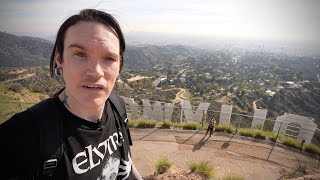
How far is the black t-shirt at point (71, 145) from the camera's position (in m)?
1.08

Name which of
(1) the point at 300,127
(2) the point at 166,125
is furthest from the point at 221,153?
(1) the point at 300,127

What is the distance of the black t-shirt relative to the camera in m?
1.08

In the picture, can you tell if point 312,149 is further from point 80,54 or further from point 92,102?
point 80,54

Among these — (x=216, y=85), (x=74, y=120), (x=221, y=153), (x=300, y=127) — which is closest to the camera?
(x=74, y=120)

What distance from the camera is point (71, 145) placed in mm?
1292

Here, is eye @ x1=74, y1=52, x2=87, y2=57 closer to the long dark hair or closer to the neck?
the long dark hair

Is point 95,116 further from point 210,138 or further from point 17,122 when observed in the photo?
point 210,138

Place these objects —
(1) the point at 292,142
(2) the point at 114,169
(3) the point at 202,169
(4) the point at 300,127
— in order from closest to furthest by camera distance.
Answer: (2) the point at 114,169
(3) the point at 202,169
(1) the point at 292,142
(4) the point at 300,127

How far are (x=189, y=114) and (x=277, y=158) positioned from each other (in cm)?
518

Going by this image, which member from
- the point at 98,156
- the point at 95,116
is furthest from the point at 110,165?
the point at 95,116

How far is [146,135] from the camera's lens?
1116 cm

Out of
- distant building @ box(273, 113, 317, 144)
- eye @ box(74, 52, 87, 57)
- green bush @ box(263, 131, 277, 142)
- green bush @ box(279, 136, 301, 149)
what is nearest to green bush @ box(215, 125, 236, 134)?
green bush @ box(263, 131, 277, 142)

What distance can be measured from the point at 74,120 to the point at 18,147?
336 millimetres

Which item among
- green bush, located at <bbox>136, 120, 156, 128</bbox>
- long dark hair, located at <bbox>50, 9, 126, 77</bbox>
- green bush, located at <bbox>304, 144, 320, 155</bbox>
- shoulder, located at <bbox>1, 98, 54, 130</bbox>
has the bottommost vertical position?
green bush, located at <bbox>136, 120, 156, 128</bbox>
